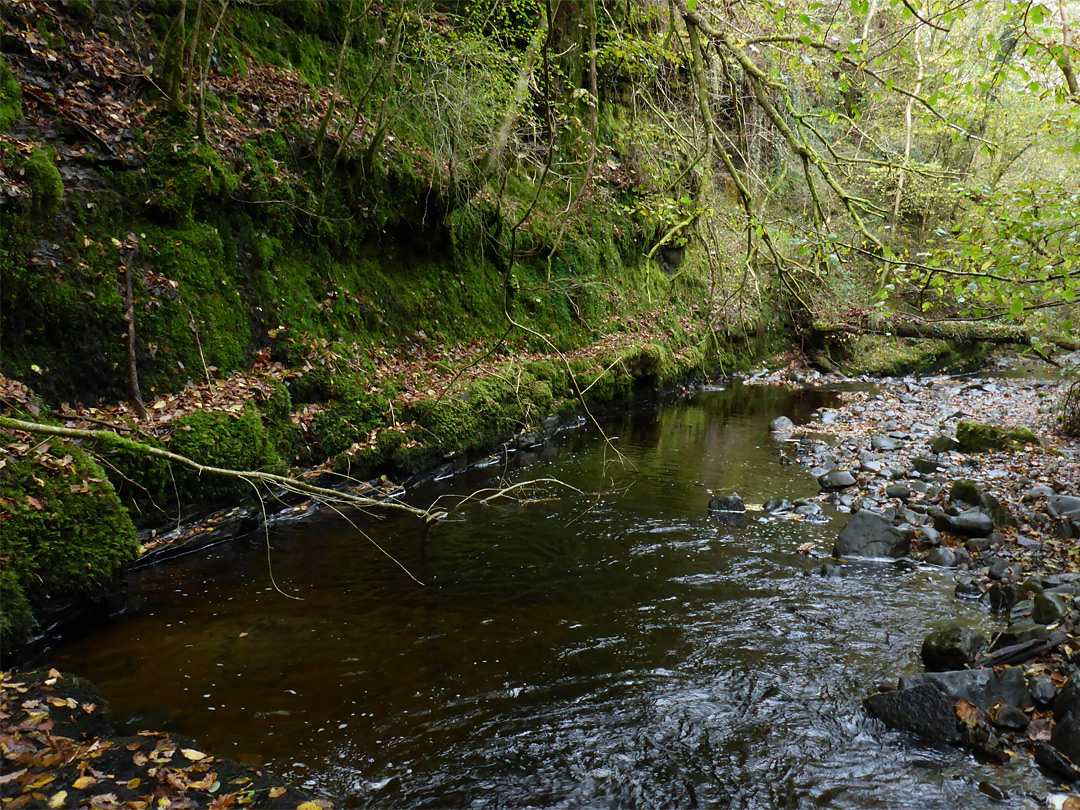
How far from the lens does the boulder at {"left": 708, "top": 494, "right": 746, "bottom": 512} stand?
25.5 feet

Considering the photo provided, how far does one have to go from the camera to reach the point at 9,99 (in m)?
6.25

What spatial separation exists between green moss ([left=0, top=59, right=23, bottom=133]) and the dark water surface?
476cm

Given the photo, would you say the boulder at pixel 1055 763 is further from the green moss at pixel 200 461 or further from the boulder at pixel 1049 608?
the green moss at pixel 200 461

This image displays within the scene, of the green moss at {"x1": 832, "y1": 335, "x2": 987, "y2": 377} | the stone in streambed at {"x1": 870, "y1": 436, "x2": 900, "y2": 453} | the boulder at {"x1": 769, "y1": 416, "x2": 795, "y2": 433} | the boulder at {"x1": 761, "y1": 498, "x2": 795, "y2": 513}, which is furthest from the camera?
the green moss at {"x1": 832, "y1": 335, "x2": 987, "y2": 377}

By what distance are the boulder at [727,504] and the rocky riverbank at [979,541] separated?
1372 mm

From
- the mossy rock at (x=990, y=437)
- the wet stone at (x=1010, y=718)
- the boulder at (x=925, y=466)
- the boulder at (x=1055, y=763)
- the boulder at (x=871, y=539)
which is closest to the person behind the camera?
the boulder at (x=1055, y=763)

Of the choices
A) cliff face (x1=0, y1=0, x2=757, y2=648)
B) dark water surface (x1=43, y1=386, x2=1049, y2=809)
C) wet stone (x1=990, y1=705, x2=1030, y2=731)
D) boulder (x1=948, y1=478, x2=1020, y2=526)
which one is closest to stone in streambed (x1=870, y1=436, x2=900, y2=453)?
boulder (x1=948, y1=478, x2=1020, y2=526)

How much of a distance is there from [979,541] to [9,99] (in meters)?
11.0

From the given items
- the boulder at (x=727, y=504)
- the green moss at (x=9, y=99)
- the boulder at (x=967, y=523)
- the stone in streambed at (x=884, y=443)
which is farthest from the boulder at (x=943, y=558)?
the green moss at (x=9, y=99)

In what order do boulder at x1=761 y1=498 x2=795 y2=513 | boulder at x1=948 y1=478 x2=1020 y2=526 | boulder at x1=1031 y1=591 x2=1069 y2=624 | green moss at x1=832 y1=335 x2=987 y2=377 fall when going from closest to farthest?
boulder at x1=1031 y1=591 x2=1069 y2=624 → boulder at x1=948 y1=478 x2=1020 y2=526 → boulder at x1=761 y1=498 x2=795 y2=513 → green moss at x1=832 y1=335 x2=987 y2=377

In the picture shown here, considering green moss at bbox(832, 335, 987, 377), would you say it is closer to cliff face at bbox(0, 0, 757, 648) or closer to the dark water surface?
cliff face at bbox(0, 0, 757, 648)

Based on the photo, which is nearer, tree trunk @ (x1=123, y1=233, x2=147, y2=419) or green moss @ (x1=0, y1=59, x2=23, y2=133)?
green moss @ (x1=0, y1=59, x2=23, y2=133)

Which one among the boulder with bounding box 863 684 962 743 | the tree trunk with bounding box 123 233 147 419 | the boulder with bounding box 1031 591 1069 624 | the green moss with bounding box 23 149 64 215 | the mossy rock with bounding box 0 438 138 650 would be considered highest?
the green moss with bounding box 23 149 64 215

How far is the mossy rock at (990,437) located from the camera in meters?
9.51
